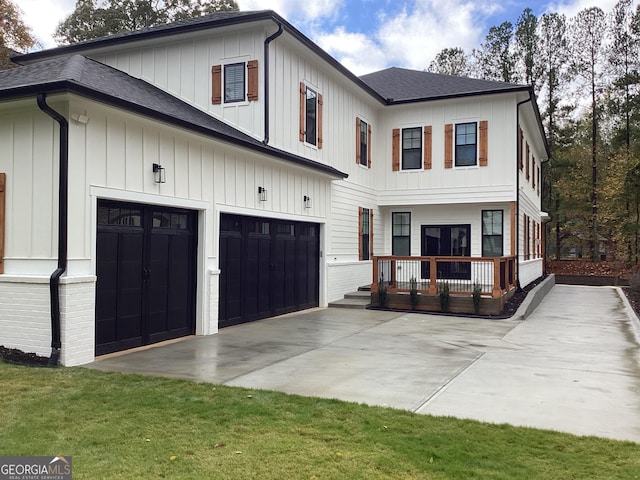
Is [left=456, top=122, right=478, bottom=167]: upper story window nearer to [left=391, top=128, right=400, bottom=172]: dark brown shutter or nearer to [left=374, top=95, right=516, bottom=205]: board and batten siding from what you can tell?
[left=374, top=95, right=516, bottom=205]: board and batten siding

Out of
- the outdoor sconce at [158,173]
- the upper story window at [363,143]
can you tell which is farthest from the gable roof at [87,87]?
the upper story window at [363,143]

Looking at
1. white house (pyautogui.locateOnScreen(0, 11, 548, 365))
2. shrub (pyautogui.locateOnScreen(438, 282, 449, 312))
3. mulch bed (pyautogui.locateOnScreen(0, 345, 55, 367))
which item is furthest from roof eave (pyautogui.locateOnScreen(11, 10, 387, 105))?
mulch bed (pyautogui.locateOnScreen(0, 345, 55, 367))

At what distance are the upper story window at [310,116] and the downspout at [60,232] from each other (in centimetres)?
699

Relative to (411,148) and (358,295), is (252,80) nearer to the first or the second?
(358,295)

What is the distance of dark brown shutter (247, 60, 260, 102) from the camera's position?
1165 cm

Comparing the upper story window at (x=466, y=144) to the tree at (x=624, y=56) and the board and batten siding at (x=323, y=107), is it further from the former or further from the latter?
the tree at (x=624, y=56)

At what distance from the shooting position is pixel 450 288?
1358 cm

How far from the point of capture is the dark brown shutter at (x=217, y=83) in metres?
12.1

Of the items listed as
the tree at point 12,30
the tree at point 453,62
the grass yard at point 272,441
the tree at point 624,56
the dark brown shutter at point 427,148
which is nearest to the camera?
the grass yard at point 272,441

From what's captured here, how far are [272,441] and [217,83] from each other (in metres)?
9.75

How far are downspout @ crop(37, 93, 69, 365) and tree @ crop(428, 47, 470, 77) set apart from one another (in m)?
31.0

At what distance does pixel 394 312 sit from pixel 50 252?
8.20 m

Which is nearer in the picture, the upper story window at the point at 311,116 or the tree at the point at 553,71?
the upper story window at the point at 311,116

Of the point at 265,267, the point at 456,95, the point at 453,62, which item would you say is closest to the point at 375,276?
the point at 265,267
